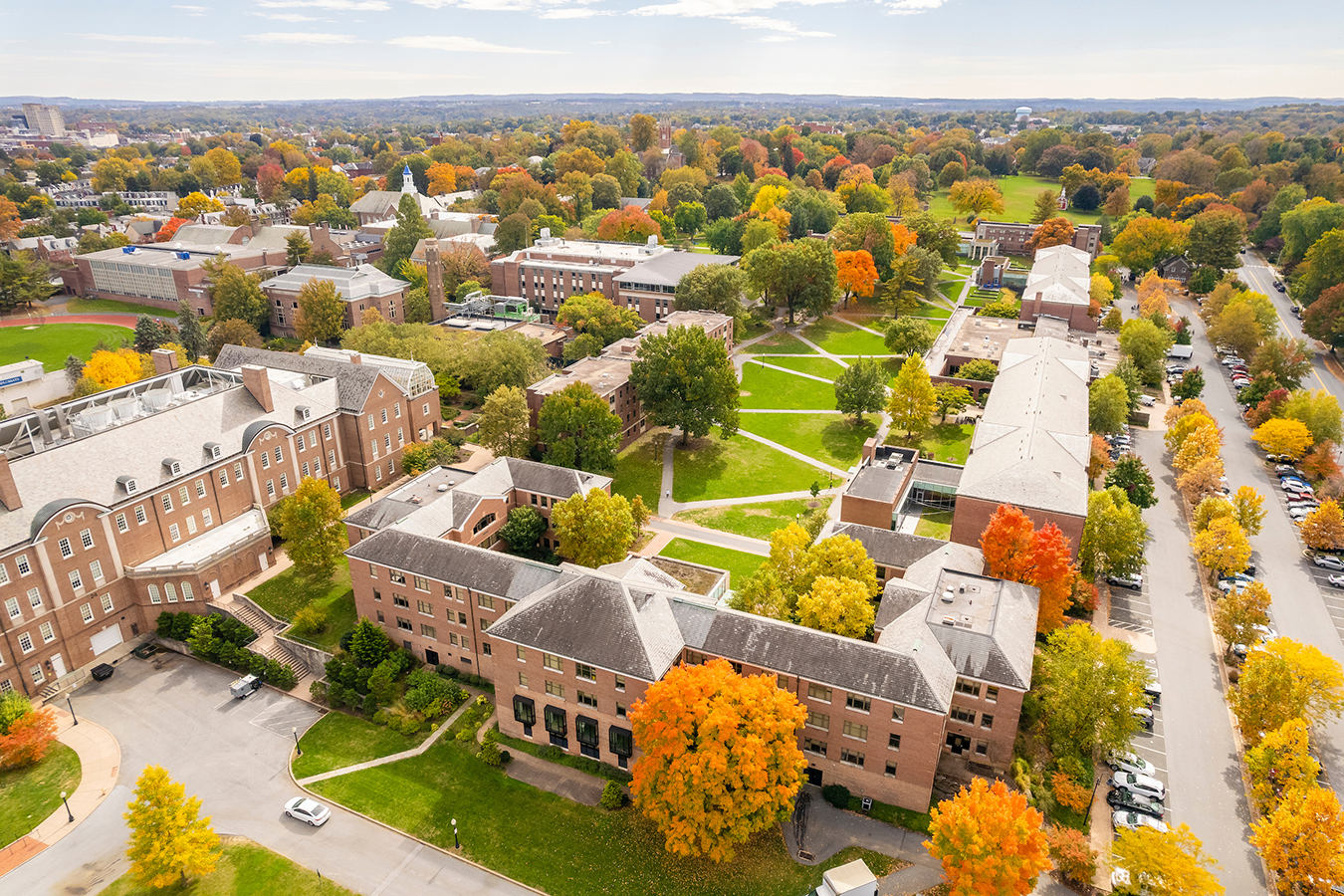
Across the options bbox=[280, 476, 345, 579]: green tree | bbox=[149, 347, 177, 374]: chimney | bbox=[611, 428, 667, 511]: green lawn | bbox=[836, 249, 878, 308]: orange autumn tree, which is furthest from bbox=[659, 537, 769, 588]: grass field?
bbox=[836, 249, 878, 308]: orange autumn tree

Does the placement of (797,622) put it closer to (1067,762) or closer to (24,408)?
(1067,762)

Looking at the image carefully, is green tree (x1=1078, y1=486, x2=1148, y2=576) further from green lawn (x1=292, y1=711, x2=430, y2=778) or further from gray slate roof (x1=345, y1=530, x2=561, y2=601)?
green lawn (x1=292, y1=711, x2=430, y2=778)

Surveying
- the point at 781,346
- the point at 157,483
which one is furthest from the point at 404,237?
the point at 157,483

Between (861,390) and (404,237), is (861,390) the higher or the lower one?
the lower one

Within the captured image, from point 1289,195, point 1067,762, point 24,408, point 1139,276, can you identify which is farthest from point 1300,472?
point 24,408

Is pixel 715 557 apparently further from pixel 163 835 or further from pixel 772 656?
pixel 163 835

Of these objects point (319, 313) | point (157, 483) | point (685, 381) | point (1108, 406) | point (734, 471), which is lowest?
point (734, 471)

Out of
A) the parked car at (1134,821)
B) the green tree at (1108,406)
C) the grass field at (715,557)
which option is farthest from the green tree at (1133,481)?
the parked car at (1134,821)
